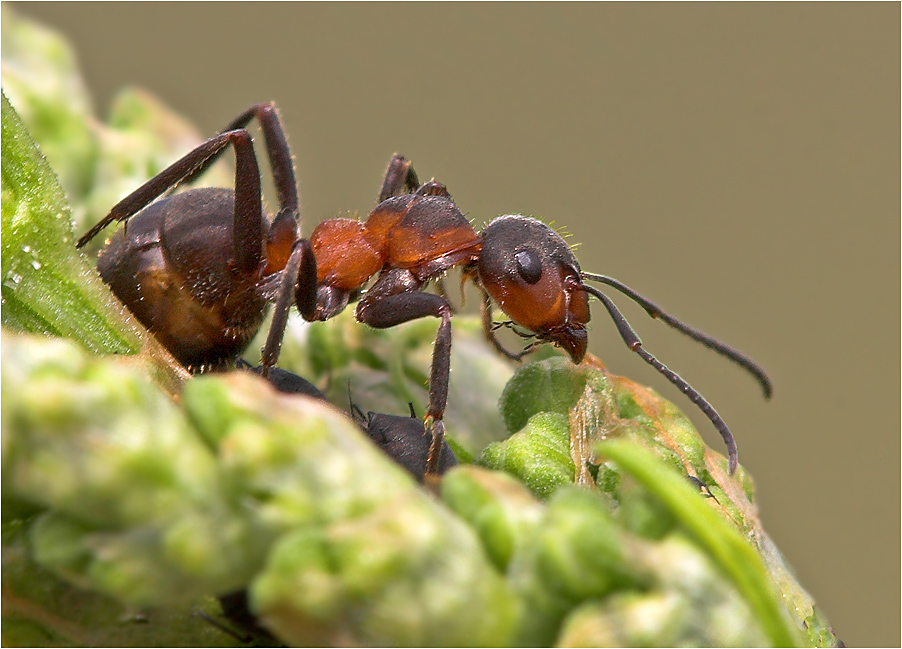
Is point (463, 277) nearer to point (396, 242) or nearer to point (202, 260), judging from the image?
point (396, 242)

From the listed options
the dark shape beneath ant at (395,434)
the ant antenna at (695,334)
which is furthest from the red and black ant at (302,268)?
the dark shape beneath ant at (395,434)

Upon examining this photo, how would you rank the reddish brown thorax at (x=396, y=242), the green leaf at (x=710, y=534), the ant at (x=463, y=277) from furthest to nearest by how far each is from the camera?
1. the reddish brown thorax at (x=396, y=242)
2. the ant at (x=463, y=277)
3. the green leaf at (x=710, y=534)

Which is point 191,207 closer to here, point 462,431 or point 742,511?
point 462,431

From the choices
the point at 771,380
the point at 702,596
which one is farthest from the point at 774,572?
the point at 771,380

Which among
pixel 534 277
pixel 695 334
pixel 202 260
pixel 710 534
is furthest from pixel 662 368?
pixel 710 534

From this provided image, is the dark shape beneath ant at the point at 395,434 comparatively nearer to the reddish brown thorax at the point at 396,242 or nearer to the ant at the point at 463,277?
the ant at the point at 463,277

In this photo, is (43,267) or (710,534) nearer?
(710,534)
